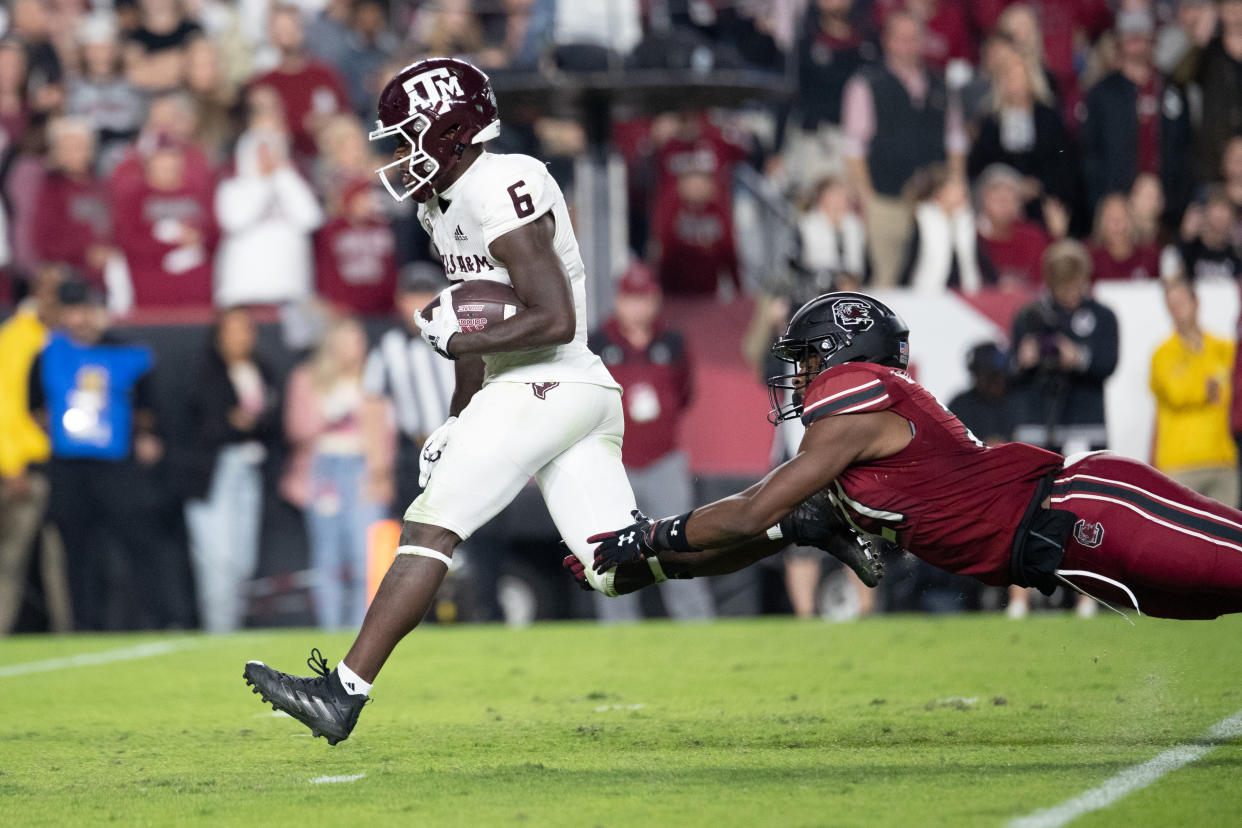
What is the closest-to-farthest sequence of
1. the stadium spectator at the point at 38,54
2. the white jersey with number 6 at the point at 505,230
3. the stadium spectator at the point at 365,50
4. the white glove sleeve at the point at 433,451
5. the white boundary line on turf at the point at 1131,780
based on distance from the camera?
1. the white boundary line on turf at the point at 1131,780
2. the white jersey with number 6 at the point at 505,230
3. the white glove sleeve at the point at 433,451
4. the stadium spectator at the point at 38,54
5. the stadium spectator at the point at 365,50

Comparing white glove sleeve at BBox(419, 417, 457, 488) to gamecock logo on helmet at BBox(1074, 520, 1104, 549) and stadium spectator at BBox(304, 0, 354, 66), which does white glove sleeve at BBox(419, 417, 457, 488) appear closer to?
gamecock logo on helmet at BBox(1074, 520, 1104, 549)

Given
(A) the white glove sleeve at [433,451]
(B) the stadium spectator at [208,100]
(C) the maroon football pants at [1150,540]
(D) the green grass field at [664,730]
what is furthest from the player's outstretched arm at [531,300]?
(B) the stadium spectator at [208,100]

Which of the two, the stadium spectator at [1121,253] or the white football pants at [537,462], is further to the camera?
the stadium spectator at [1121,253]

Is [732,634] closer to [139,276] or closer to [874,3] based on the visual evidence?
[139,276]

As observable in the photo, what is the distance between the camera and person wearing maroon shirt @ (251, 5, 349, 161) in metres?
11.9

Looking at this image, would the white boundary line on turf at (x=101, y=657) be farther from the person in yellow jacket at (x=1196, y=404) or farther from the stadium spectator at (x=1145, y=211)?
the stadium spectator at (x=1145, y=211)

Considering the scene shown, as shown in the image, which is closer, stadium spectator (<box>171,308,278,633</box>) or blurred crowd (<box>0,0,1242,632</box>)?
blurred crowd (<box>0,0,1242,632</box>)

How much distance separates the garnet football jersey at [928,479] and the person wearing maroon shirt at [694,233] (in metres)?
6.25

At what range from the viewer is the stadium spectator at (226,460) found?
1060cm

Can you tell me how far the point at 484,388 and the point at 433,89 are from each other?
936 millimetres

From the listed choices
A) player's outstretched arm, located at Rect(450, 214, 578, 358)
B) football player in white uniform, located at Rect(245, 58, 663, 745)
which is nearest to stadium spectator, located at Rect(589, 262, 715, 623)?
football player in white uniform, located at Rect(245, 58, 663, 745)

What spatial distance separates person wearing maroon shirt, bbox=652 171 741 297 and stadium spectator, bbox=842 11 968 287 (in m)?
0.99

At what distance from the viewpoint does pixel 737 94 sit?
10.9 metres

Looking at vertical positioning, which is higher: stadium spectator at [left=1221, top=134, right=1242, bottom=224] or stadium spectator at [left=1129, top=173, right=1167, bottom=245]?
stadium spectator at [left=1221, top=134, right=1242, bottom=224]
